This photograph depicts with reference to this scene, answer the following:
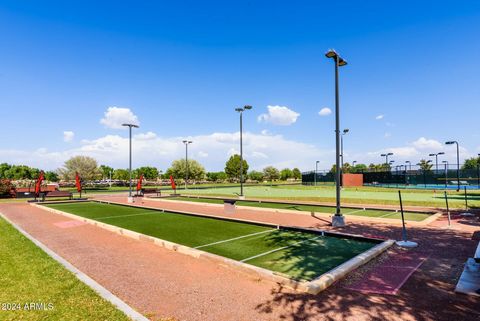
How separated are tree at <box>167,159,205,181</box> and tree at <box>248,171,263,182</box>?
4123 centimetres

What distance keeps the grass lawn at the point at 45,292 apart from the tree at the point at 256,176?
111584 millimetres

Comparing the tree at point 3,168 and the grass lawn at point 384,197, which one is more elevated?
the tree at point 3,168

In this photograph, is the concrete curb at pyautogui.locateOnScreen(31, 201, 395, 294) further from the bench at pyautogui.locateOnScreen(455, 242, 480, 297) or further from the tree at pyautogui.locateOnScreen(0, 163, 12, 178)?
the tree at pyautogui.locateOnScreen(0, 163, 12, 178)

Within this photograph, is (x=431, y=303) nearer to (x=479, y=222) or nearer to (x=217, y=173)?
(x=479, y=222)

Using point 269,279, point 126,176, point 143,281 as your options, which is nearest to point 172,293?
point 143,281

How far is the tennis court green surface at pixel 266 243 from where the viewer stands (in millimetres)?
6629

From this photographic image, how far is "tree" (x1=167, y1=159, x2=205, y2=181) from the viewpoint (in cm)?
7574

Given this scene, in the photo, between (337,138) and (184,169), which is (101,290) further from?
(184,169)

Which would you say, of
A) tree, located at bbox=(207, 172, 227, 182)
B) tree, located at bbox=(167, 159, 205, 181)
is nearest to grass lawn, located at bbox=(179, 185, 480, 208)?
tree, located at bbox=(167, 159, 205, 181)

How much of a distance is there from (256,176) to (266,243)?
110 metres

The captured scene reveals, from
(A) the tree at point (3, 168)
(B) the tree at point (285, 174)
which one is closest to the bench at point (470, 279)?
(B) the tree at point (285, 174)

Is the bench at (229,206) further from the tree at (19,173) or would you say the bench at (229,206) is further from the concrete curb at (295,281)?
the tree at (19,173)

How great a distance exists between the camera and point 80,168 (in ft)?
162

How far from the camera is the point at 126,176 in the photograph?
12219 centimetres
